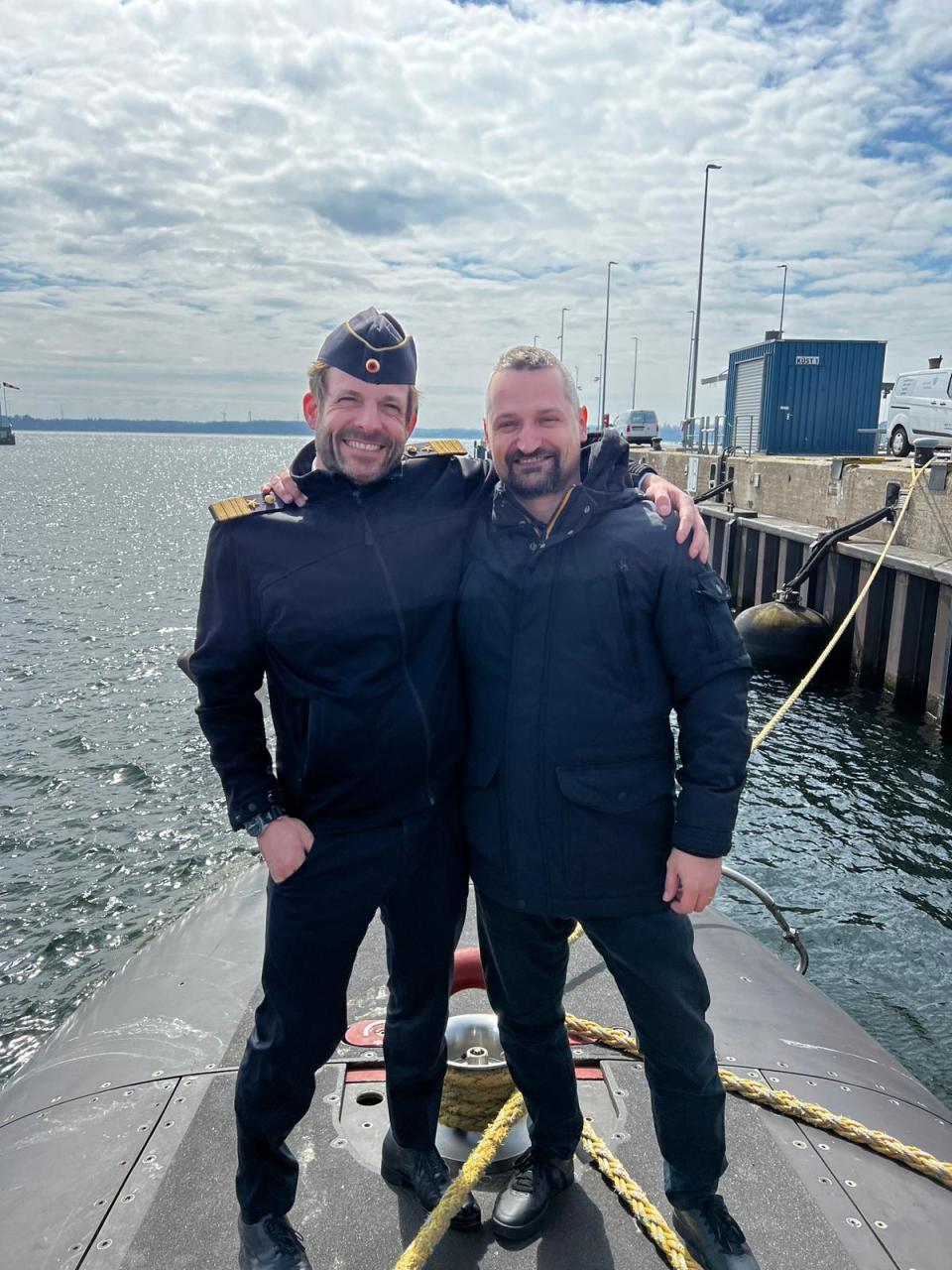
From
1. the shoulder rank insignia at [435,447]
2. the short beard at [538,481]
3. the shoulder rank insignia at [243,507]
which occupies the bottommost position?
the shoulder rank insignia at [243,507]

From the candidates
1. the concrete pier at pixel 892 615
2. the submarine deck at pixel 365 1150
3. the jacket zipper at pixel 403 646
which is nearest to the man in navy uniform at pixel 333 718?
the jacket zipper at pixel 403 646

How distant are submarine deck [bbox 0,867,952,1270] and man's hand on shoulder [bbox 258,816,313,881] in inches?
45.9

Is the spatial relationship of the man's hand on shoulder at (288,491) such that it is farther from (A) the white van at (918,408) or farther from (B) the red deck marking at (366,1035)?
(A) the white van at (918,408)

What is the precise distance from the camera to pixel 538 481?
2.82m

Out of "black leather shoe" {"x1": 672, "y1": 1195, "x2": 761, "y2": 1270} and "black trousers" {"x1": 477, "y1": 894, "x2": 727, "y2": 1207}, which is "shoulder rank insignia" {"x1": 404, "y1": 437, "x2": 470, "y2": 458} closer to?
"black trousers" {"x1": 477, "y1": 894, "x2": 727, "y2": 1207}

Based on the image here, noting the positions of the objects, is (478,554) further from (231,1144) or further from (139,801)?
(139,801)

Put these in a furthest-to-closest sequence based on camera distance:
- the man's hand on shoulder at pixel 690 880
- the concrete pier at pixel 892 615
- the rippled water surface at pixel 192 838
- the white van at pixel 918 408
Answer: the white van at pixel 918 408, the concrete pier at pixel 892 615, the rippled water surface at pixel 192 838, the man's hand on shoulder at pixel 690 880

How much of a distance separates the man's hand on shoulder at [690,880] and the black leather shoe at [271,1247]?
152cm

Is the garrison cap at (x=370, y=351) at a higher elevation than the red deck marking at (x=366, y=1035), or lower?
higher

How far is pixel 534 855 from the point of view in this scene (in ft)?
9.00

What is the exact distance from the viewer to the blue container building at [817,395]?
1320 inches

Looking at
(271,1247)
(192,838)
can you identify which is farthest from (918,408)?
(271,1247)

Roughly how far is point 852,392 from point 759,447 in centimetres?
367

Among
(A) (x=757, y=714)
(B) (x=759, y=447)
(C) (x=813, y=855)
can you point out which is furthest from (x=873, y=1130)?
(B) (x=759, y=447)
